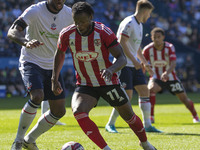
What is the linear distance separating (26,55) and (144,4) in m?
3.18

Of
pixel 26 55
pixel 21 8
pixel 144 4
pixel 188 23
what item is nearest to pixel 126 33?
pixel 144 4

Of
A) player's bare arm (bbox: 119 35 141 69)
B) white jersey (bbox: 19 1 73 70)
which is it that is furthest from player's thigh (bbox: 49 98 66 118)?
player's bare arm (bbox: 119 35 141 69)

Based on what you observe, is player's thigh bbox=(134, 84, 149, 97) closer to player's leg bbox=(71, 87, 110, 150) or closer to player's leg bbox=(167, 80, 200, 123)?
player's leg bbox=(167, 80, 200, 123)

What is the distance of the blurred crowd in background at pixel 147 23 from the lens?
23516 mm

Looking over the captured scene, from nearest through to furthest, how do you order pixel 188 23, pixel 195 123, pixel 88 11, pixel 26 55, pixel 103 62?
pixel 88 11 → pixel 103 62 → pixel 26 55 → pixel 195 123 → pixel 188 23

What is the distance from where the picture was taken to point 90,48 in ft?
17.0

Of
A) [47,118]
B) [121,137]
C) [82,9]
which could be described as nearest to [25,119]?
[47,118]

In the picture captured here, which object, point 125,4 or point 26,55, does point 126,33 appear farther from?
point 125,4

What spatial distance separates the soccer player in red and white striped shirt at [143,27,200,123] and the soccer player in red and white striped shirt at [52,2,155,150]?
5031mm

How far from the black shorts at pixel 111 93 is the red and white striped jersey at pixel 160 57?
541 cm

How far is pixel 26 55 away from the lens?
606cm

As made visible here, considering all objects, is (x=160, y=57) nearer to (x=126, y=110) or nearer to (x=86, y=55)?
(x=126, y=110)

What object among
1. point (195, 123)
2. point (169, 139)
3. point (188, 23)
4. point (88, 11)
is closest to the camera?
point (88, 11)

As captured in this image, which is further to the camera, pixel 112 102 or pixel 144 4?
pixel 144 4
